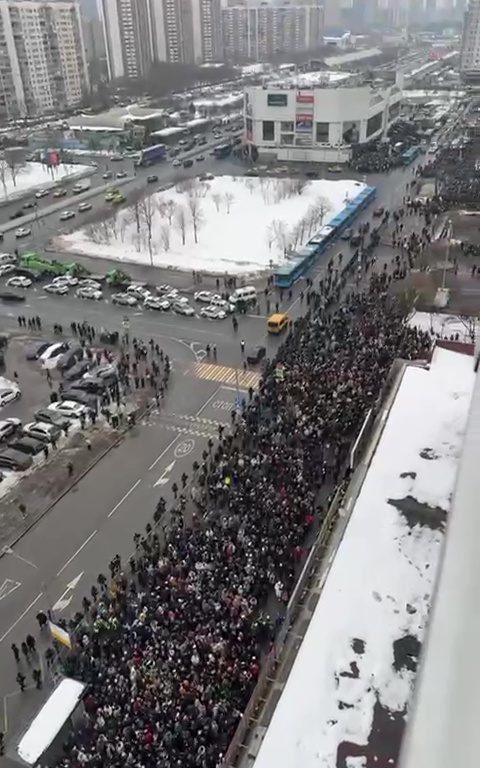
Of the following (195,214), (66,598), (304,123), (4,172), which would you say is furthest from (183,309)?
(304,123)

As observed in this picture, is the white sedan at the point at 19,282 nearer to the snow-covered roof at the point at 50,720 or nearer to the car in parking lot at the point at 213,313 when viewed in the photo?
the car in parking lot at the point at 213,313

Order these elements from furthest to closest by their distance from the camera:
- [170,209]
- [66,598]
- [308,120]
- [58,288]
A: [308,120] < [170,209] < [58,288] < [66,598]

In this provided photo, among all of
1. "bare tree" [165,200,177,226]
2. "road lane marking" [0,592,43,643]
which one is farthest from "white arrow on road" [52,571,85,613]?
"bare tree" [165,200,177,226]

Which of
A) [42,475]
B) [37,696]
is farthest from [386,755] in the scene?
[42,475]

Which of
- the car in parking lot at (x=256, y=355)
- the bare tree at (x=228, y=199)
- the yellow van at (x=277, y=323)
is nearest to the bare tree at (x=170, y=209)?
the bare tree at (x=228, y=199)

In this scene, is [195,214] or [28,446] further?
[195,214]

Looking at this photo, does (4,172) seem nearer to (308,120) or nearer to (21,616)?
(308,120)

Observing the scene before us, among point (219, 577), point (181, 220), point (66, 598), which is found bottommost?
point (66, 598)

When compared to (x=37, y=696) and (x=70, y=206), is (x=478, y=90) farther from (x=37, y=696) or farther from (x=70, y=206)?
(x=37, y=696)
